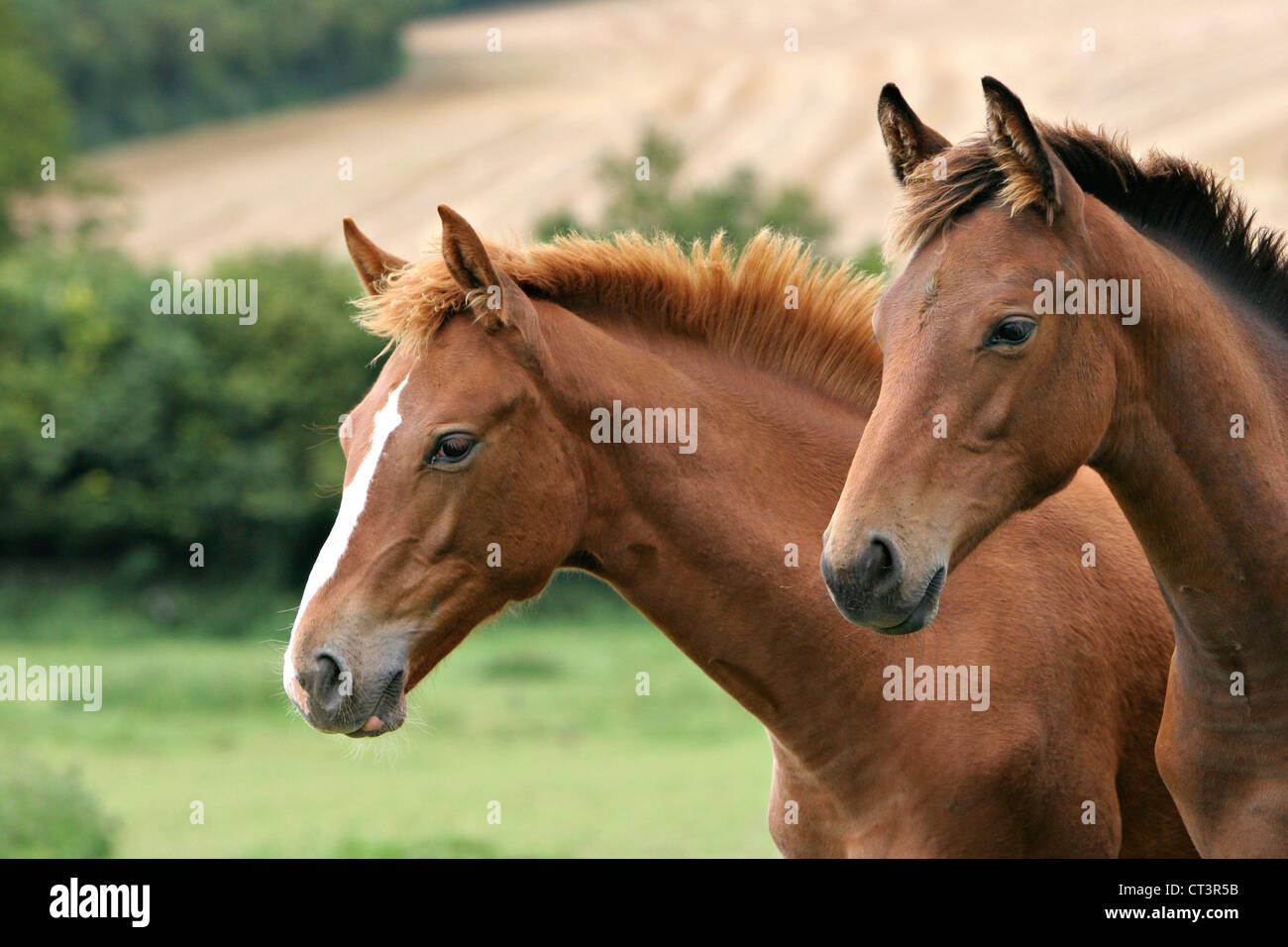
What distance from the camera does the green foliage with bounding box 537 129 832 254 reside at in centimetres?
2678

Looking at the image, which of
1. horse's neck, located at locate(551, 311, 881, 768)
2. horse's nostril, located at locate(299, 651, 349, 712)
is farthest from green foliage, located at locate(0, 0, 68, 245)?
horse's nostril, located at locate(299, 651, 349, 712)

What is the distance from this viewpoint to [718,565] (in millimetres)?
3986

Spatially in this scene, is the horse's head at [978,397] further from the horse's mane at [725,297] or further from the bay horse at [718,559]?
the horse's mane at [725,297]

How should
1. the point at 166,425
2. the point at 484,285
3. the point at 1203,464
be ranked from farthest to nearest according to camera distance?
the point at 166,425, the point at 484,285, the point at 1203,464

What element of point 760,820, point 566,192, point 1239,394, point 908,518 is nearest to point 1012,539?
point 1239,394

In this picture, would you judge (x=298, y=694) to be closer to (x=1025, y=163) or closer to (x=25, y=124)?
(x=1025, y=163)

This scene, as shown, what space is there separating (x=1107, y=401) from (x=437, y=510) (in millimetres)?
1775

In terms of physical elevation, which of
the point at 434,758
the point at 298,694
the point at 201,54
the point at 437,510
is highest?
the point at 201,54

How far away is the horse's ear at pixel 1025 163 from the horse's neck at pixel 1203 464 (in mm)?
194

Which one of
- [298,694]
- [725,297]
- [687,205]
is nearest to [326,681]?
[298,694]

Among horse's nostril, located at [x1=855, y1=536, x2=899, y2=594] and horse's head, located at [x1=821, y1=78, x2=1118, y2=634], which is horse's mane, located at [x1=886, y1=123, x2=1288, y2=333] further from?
horse's nostril, located at [x1=855, y1=536, x2=899, y2=594]

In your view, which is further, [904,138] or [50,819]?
[50,819]

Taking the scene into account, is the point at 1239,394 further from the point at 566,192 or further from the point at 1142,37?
the point at 1142,37

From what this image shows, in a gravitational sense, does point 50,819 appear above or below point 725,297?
below
